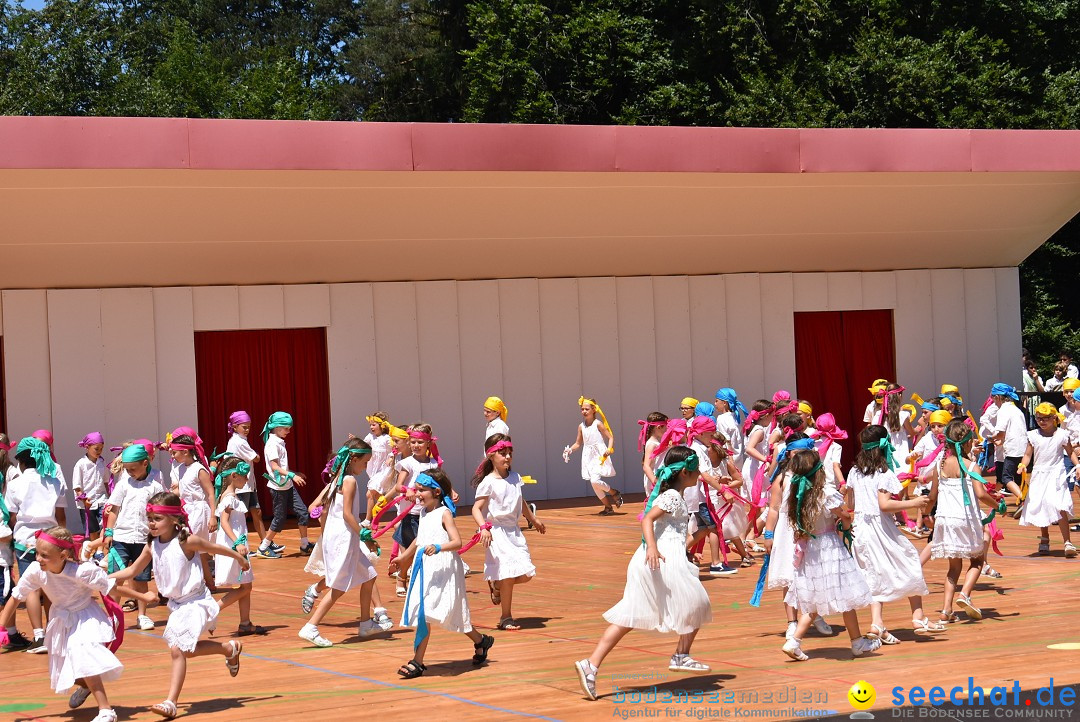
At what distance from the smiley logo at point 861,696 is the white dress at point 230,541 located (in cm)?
443

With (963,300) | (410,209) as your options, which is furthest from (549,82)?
(410,209)

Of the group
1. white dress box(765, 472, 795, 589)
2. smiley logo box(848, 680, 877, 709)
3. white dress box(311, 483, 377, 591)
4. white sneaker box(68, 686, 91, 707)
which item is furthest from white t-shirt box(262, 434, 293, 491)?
smiley logo box(848, 680, 877, 709)

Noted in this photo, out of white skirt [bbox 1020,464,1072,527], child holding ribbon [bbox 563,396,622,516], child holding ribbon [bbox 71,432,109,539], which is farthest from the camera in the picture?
child holding ribbon [bbox 563,396,622,516]

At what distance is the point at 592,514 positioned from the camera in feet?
59.2

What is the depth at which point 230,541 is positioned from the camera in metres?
11.1

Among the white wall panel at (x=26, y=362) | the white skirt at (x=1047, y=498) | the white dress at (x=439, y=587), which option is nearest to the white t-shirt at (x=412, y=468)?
the white dress at (x=439, y=587)

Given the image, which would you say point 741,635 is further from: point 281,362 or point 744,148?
point 281,362

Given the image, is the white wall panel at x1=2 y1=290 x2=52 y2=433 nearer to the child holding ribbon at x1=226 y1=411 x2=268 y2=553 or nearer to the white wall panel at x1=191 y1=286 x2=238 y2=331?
the white wall panel at x1=191 y1=286 x2=238 y2=331

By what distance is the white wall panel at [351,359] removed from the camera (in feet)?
62.2

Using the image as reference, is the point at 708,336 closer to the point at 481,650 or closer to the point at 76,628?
the point at 481,650

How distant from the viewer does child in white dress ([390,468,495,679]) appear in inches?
335

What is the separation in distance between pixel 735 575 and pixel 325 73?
43.6m

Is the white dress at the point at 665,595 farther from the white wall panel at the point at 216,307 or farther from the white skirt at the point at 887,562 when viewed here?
the white wall panel at the point at 216,307

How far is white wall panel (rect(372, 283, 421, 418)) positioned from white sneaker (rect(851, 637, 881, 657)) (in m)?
11.5
